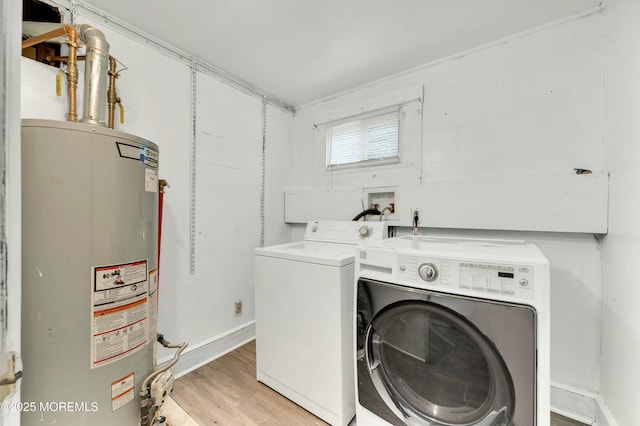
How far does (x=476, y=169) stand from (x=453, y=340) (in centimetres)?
119

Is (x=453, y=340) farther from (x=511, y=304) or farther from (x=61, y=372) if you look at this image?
(x=61, y=372)

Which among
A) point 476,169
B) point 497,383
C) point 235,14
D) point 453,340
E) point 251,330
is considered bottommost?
point 251,330

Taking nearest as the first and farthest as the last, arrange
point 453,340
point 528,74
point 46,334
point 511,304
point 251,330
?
A: point 46,334, point 511,304, point 453,340, point 528,74, point 251,330

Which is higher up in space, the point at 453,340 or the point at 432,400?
the point at 453,340

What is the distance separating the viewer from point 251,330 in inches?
86.5

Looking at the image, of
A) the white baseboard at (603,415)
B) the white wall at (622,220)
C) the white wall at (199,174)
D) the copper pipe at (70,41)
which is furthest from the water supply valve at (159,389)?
the white baseboard at (603,415)

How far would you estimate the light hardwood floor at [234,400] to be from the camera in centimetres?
134

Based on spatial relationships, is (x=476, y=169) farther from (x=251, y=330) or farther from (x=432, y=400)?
(x=251, y=330)

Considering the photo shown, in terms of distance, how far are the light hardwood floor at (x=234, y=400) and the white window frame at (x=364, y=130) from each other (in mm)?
1791

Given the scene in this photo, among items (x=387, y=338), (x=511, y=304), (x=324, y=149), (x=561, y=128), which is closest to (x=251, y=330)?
(x=387, y=338)

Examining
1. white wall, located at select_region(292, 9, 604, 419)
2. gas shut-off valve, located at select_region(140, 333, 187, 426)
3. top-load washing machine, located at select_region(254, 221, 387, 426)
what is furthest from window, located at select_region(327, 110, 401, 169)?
gas shut-off valve, located at select_region(140, 333, 187, 426)

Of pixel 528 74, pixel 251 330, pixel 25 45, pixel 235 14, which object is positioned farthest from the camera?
pixel 251 330

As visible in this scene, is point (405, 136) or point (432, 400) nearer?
point (432, 400)

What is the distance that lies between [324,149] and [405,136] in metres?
0.79
